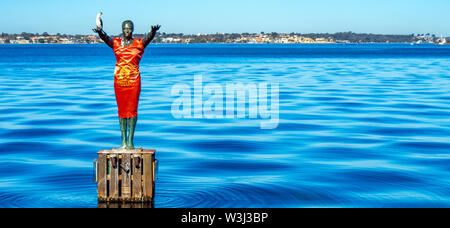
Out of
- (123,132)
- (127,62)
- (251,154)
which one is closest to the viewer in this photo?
(127,62)

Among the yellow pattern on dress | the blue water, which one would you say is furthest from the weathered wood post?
the blue water

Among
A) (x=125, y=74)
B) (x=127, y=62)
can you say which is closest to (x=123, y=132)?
(x=125, y=74)

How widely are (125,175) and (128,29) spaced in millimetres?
Result: 2428

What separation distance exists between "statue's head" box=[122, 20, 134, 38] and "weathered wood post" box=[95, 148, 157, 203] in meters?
1.93

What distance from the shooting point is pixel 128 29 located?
10.7m

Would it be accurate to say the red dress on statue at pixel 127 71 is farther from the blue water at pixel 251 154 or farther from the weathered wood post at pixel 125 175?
the blue water at pixel 251 154

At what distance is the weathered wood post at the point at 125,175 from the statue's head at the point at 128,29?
6.33ft

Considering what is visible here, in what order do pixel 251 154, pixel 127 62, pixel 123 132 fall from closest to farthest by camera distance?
pixel 127 62
pixel 123 132
pixel 251 154

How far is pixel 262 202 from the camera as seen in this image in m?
13.0

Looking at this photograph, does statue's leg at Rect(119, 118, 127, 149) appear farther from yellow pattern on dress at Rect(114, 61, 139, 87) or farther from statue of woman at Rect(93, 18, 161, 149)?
yellow pattern on dress at Rect(114, 61, 139, 87)

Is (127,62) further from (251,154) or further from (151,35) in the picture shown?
(251,154)

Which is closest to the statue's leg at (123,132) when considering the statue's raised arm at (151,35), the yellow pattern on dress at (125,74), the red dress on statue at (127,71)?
the red dress on statue at (127,71)
